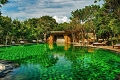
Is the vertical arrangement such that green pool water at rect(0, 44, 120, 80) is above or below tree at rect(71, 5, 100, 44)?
below

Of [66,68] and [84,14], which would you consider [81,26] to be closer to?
[84,14]

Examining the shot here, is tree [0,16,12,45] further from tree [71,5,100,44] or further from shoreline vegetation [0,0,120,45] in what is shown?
tree [71,5,100,44]

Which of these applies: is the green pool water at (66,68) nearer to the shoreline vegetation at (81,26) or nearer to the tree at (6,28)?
the shoreline vegetation at (81,26)

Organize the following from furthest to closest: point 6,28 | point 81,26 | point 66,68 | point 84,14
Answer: point 84,14, point 81,26, point 6,28, point 66,68

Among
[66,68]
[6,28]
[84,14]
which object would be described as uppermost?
[84,14]

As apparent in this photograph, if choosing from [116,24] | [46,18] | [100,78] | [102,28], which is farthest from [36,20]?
[100,78]

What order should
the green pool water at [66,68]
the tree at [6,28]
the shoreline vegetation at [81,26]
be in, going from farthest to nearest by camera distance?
the tree at [6,28] → the shoreline vegetation at [81,26] → the green pool water at [66,68]

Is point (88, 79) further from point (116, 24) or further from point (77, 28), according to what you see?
point (77, 28)

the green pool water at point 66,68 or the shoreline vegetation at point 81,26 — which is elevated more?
the shoreline vegetation at point 81,26

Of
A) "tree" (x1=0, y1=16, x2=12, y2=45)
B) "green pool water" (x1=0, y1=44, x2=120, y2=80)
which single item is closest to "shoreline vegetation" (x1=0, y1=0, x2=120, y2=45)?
"tree" (x1=0, y1=16, x2=12, y2=45)

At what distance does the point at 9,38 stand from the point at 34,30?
14.5 m

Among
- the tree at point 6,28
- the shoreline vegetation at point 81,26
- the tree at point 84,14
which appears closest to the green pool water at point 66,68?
the shoreline vegetation at point 81,26

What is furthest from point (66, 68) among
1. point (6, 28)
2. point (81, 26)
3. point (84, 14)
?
point (84, 14)

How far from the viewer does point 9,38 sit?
49.9 m
